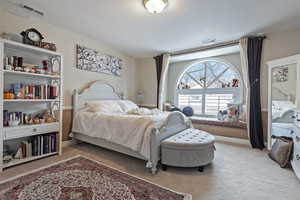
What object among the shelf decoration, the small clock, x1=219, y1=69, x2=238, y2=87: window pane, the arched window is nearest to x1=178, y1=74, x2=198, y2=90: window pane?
the arched window

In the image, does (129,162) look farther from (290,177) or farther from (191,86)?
(191,86)

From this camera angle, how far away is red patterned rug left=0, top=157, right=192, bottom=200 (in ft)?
4.94

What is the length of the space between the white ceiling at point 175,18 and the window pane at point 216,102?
1.62m

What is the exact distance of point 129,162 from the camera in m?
2.39

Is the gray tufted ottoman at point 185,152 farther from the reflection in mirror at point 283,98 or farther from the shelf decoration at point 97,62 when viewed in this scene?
the shelf decoration at point 97,62

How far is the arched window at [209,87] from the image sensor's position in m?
4.09

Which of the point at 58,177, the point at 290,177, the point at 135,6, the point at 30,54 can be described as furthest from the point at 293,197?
the point at 30,54

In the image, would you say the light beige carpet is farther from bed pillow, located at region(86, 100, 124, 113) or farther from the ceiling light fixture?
the ceiling light fixture

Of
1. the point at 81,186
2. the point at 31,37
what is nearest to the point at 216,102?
the point at 81,186

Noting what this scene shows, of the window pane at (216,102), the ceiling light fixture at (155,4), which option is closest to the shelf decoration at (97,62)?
the ceiling light fixture at (155,4)

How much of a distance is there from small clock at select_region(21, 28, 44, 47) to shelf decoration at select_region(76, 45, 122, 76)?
88cm

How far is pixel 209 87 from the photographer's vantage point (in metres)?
4.48

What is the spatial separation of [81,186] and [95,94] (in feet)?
7.30

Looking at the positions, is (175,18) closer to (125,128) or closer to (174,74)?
(125,128)
